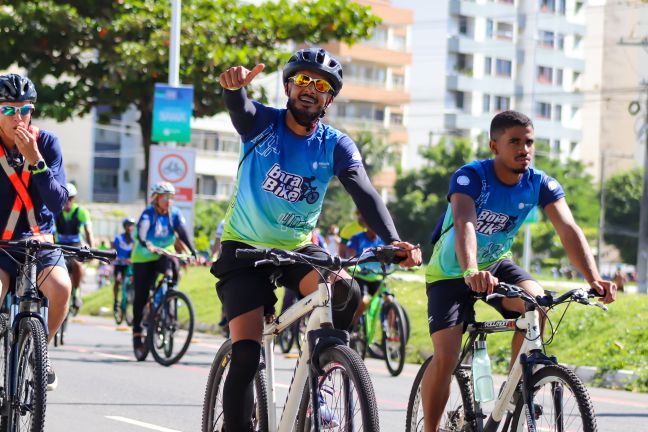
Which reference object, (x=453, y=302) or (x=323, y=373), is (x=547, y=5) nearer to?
(x=453, y=302)

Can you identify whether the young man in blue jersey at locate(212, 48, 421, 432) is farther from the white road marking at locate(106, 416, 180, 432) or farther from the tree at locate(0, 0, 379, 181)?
the tree at locate(0, 0, 379, 181)

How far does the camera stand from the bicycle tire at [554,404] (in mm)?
5504

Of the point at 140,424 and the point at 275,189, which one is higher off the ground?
the point at 275,189

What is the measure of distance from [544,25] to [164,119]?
82346 mm

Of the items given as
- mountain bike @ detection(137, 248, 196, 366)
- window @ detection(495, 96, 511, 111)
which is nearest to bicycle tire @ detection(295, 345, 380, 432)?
mountain bike @ detection(137, 248, 196, 366)

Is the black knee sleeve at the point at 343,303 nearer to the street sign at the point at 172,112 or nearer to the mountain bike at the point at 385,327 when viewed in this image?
the mountain bike at the point at 385,327

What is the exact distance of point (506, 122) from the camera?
6.55m

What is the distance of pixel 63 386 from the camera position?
469 inches

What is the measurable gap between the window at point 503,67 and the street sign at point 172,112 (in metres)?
78.4

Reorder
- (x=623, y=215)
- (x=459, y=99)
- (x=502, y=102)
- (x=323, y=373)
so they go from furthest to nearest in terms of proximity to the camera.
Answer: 1. (x=502, y=102)
2. (x=459, y=99)
3. (x=623, y=215)
4. (x=323, y=373)

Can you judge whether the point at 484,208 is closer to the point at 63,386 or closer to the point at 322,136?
the point at 322,136

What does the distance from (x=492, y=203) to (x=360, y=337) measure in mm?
9646

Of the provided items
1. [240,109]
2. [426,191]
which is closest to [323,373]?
[240,109]

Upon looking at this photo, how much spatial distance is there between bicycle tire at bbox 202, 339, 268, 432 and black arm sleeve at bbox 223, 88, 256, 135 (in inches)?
40.0
